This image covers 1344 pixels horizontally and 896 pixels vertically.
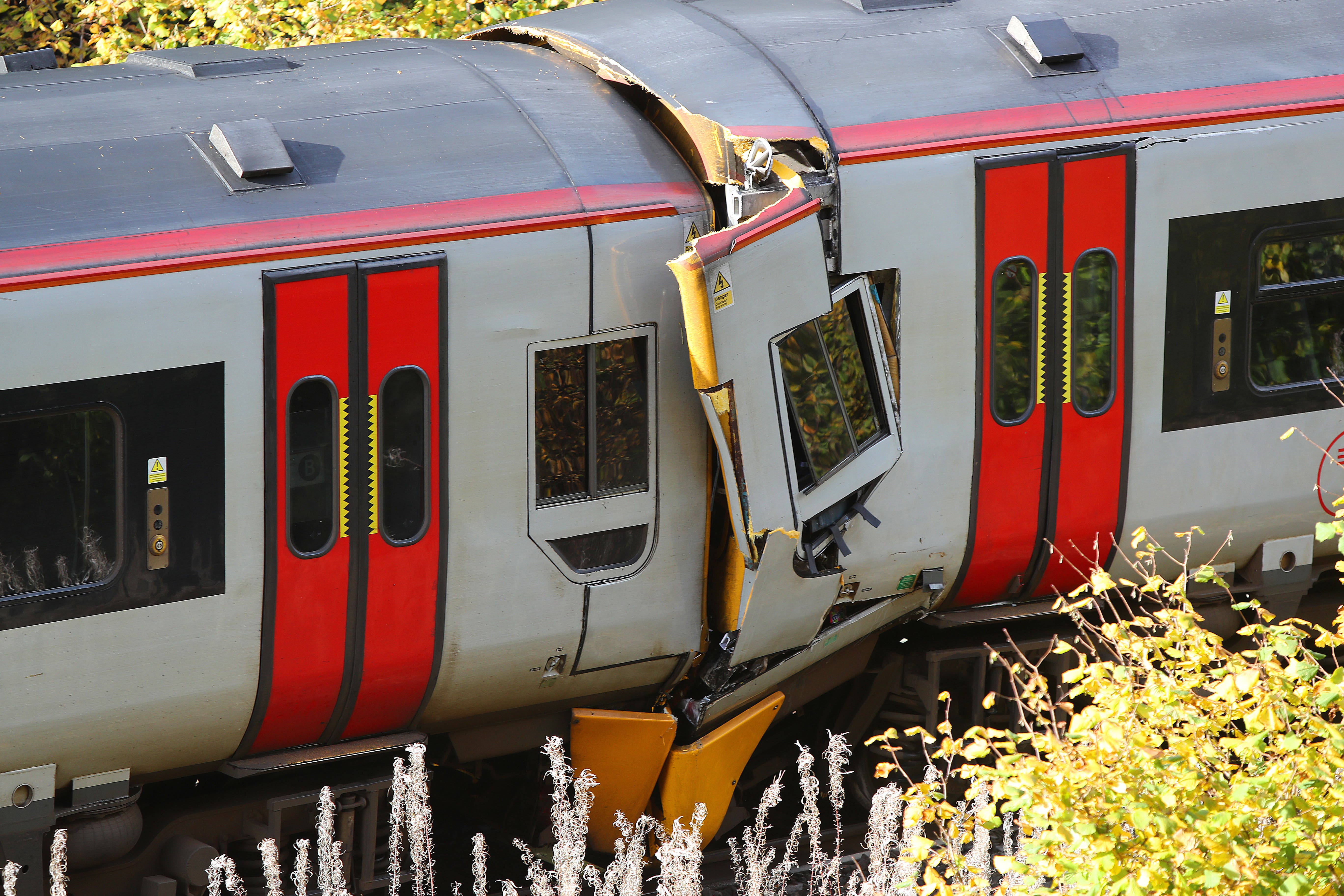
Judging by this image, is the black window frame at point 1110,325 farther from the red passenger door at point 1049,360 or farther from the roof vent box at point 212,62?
the roof vent box at point 212,62

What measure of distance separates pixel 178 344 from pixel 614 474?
1.65 m

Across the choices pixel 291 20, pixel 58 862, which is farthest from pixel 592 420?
pixel 291 20

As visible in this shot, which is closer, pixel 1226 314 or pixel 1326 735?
pixel 1326 735

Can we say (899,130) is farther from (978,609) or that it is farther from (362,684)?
(362,684)

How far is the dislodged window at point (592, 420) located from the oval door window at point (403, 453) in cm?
42

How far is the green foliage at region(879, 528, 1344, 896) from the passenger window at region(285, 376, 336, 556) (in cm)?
221

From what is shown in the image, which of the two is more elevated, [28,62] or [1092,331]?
[28,62]

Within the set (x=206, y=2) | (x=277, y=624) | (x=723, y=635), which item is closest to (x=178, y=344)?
(x=277, y=624)

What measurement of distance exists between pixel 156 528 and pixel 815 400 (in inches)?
96.3

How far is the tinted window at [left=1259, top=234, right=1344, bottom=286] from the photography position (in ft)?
22.0

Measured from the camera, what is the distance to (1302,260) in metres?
6.77

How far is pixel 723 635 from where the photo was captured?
243 inches

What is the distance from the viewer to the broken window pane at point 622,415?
18.7 ft

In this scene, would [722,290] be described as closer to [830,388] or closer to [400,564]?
[830,388]
